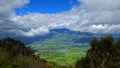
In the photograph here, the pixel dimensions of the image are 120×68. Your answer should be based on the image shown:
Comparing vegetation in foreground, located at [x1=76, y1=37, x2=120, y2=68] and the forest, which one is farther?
vegetation in foreground, located at [x1=76, y1=37, x2=120, y2=68]

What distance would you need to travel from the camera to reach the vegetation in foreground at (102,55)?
41.5 feet

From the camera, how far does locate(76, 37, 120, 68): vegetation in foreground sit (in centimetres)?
1265

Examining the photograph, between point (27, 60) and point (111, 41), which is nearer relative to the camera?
point (27, 60)

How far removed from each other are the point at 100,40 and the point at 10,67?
662 cm

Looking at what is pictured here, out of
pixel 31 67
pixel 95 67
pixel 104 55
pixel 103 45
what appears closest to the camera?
pixel 31 67

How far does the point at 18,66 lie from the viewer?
11766mm

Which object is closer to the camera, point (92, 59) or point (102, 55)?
point (102, 55)

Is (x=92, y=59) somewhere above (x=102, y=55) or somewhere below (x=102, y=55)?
below

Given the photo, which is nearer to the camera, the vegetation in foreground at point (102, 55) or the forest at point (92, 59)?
the forest at point (92, 59)

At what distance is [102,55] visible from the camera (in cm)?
1365

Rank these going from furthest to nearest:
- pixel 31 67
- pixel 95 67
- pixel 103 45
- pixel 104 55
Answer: pixel 103 45
pixel 104 55
pixel 95 67
pixel 31 67

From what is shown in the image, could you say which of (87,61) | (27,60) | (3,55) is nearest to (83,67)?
(87,61)

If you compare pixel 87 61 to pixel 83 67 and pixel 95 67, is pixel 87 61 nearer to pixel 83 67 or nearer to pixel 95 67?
pixel 83 67

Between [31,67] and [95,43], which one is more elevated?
[95,43]
